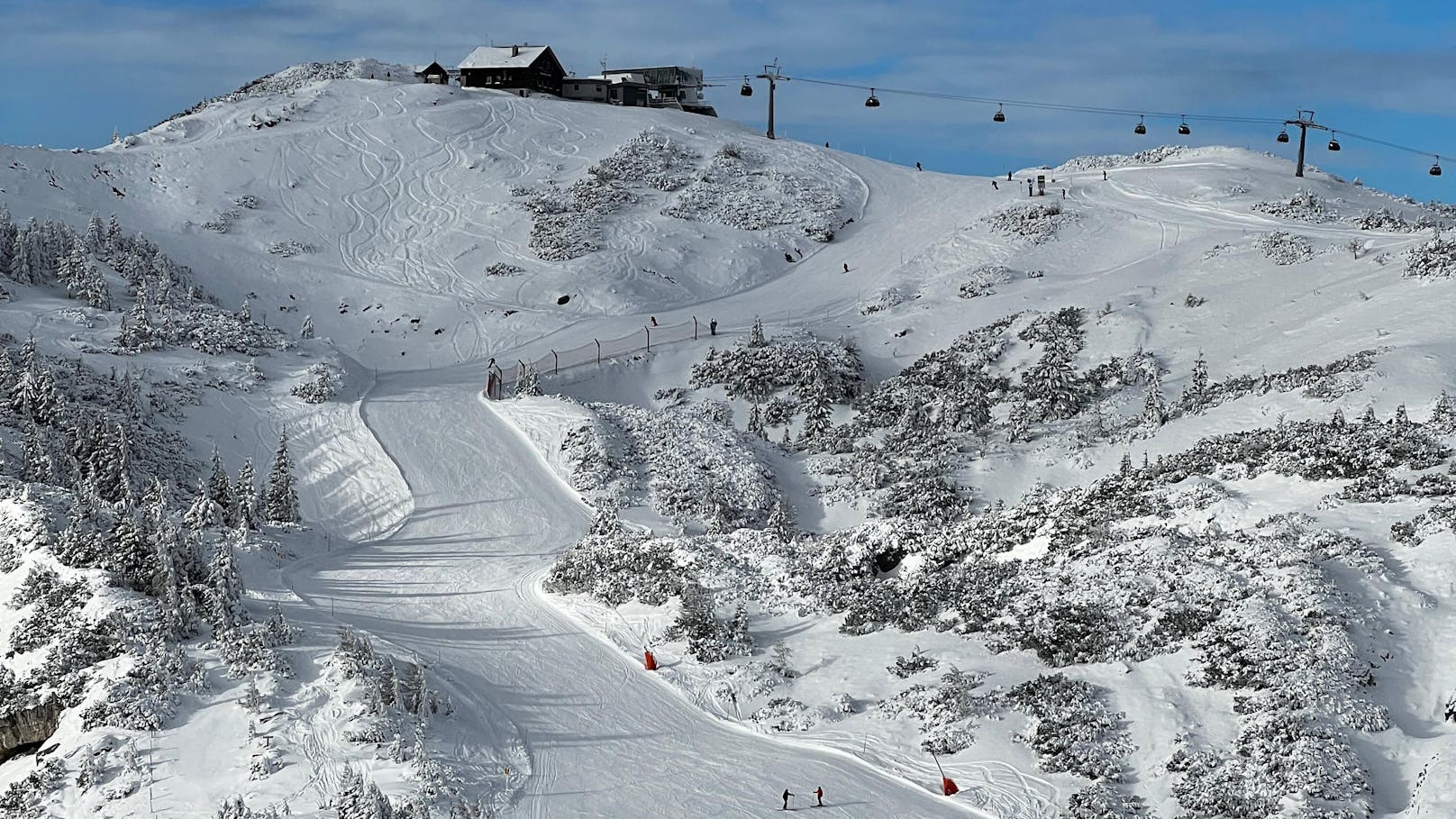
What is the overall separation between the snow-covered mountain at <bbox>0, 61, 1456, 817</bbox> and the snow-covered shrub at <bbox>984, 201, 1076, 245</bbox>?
0.69 metres

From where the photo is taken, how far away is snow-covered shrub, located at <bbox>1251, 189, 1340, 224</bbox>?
5844 centimetres

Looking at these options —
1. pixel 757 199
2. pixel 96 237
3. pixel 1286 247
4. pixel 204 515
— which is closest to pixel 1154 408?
pixel 1286 247

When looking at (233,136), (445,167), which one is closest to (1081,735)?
(445,167)

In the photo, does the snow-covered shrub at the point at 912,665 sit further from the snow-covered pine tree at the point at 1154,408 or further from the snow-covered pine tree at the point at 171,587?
the snow-covered pine tree at the point at 1154,408

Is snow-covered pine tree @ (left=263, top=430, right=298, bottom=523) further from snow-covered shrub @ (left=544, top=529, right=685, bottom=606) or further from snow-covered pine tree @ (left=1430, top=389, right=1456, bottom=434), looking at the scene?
snow-covered pine tree @ (left=1430, top=389, right=1456, bottom=434)

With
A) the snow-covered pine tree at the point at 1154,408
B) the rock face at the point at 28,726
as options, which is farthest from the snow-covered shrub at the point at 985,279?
the rock face at the point at 28,726

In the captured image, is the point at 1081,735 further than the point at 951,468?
No

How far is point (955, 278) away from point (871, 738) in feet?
125

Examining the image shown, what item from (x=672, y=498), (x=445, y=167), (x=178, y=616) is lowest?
(x=672, y=498)

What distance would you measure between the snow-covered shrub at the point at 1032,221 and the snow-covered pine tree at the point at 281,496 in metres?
39.6

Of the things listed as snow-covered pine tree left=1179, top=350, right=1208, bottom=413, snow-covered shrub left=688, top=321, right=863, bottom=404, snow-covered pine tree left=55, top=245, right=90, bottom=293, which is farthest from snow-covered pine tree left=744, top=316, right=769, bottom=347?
snow-covered pine tree left=55, top=245, right=90, bottom=293

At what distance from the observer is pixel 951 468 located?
36.0 m

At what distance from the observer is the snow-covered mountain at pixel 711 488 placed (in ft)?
60.6

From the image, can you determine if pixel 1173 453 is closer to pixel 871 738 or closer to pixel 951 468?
pixel 951 468
